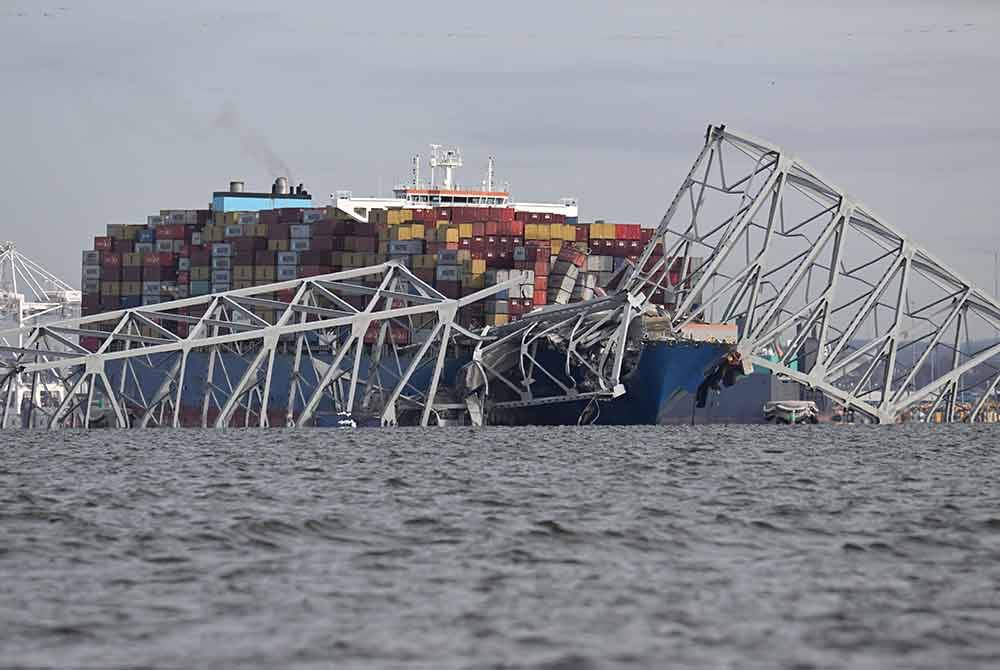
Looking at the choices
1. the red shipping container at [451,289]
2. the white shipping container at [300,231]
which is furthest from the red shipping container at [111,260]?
the red shipping container at [451,289]

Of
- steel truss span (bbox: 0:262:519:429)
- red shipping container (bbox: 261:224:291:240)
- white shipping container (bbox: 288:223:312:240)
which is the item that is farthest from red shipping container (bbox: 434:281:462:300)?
red shipping container (bbox: 261:224:291:240)

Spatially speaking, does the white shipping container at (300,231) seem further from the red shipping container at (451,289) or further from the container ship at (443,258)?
the red shipping container at (451,289)

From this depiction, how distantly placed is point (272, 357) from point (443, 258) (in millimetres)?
37303

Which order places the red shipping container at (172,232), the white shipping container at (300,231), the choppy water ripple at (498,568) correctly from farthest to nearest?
the red shipping container at (172,232), the white shipping container at (300,231), the choppy water ripple at (498,568)

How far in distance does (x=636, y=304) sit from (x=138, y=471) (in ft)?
138

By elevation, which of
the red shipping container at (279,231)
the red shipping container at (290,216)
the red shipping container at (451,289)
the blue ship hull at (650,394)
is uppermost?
the red shipping container at (290,216)

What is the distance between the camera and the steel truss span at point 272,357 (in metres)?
78.0

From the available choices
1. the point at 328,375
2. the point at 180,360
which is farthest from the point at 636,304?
the point at 180,360

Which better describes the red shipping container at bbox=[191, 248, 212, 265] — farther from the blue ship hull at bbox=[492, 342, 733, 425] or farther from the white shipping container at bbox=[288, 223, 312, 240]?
the blue ship hull at bbox=[492, 342, 733, 425]

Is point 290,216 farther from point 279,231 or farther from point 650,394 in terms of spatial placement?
point 650,394

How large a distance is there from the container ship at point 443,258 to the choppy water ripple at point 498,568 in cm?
4200

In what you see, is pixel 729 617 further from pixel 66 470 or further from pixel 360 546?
pixel 66 470

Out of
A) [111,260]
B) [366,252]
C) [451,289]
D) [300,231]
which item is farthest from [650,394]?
[111,260]

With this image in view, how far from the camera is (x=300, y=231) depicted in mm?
124188
